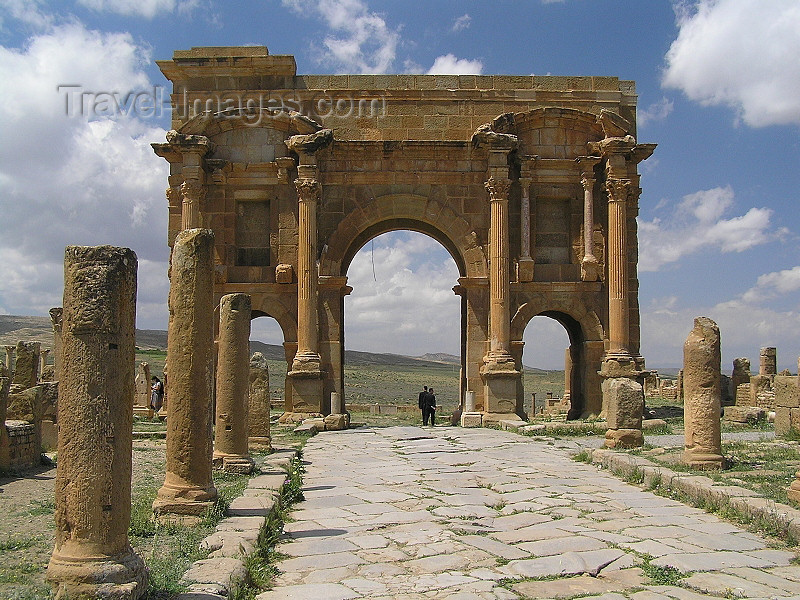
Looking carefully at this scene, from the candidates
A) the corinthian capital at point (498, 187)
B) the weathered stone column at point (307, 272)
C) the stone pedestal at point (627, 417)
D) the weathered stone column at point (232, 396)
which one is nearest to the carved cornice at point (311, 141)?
the weathered stone column at point (307, 272)

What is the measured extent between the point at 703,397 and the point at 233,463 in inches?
236

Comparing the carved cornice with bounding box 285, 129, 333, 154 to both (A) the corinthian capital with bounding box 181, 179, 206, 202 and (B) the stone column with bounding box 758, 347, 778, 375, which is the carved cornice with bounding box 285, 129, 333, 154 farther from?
(B) the stone column with bounding box 758, 347, 778, 375

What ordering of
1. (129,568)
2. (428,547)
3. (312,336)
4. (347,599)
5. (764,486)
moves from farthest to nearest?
(312,336), (764,486), (428,547), (347,599), (129,568)

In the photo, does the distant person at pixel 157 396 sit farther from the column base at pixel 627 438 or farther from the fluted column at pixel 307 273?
the column base at pixel 627 438

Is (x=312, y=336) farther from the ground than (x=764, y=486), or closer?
farther from the ground

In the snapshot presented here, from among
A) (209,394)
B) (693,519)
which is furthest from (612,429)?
(209,394)

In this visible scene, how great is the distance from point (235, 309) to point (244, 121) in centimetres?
1154

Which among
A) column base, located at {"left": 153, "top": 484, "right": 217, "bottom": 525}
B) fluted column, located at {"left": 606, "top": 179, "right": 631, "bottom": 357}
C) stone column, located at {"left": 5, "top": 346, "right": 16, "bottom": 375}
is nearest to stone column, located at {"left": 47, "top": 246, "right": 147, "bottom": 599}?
column base, located at {"left": 153, "top": 484, "right": 217, "bottom": 525}

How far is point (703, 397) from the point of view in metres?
10.6

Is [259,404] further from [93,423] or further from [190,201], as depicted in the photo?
[190,201]

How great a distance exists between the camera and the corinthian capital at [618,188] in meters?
20.3

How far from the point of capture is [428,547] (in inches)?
264

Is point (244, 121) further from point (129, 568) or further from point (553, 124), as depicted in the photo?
point (129, 568)

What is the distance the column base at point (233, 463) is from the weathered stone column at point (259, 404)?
2.50 metres
